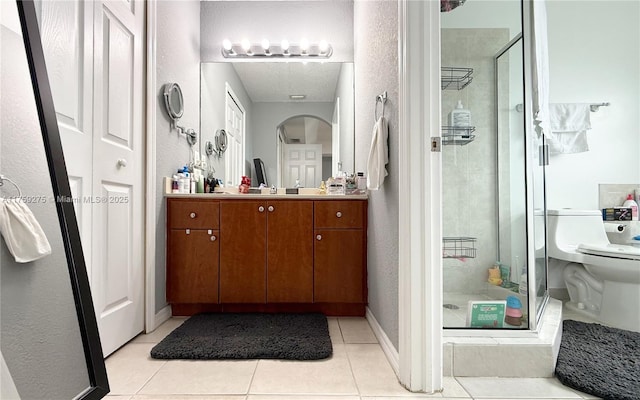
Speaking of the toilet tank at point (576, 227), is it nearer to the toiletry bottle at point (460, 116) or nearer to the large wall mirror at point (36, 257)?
the toiletry bottle at point (460, 116)

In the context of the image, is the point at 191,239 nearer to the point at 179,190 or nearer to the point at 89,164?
the point at 179,190

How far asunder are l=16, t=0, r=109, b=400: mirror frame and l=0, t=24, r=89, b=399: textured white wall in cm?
2

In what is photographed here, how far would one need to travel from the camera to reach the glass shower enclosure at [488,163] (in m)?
1.73

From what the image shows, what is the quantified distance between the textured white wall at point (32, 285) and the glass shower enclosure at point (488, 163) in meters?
1.63

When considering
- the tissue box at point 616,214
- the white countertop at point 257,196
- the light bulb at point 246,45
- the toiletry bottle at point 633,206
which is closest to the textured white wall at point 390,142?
the white countertop at point 257,196

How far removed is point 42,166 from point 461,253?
200 centimetres

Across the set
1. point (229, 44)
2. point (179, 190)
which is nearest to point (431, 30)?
point (179, 190)

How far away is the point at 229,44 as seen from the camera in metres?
2.67

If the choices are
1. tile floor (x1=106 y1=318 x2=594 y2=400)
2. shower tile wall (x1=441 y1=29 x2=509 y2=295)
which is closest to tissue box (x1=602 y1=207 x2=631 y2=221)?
shower tile wall (x1=441 y1=29 x2=509 y2=295)

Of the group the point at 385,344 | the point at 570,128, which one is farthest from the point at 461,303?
the point at 570,128

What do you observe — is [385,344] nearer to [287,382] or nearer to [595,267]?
[287,382]

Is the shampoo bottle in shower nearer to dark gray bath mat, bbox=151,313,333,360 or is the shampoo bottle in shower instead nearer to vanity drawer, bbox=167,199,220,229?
dark gray bath mat, bbox=151,313,333,360

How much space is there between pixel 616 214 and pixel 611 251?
0.72m

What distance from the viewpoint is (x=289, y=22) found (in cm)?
275
